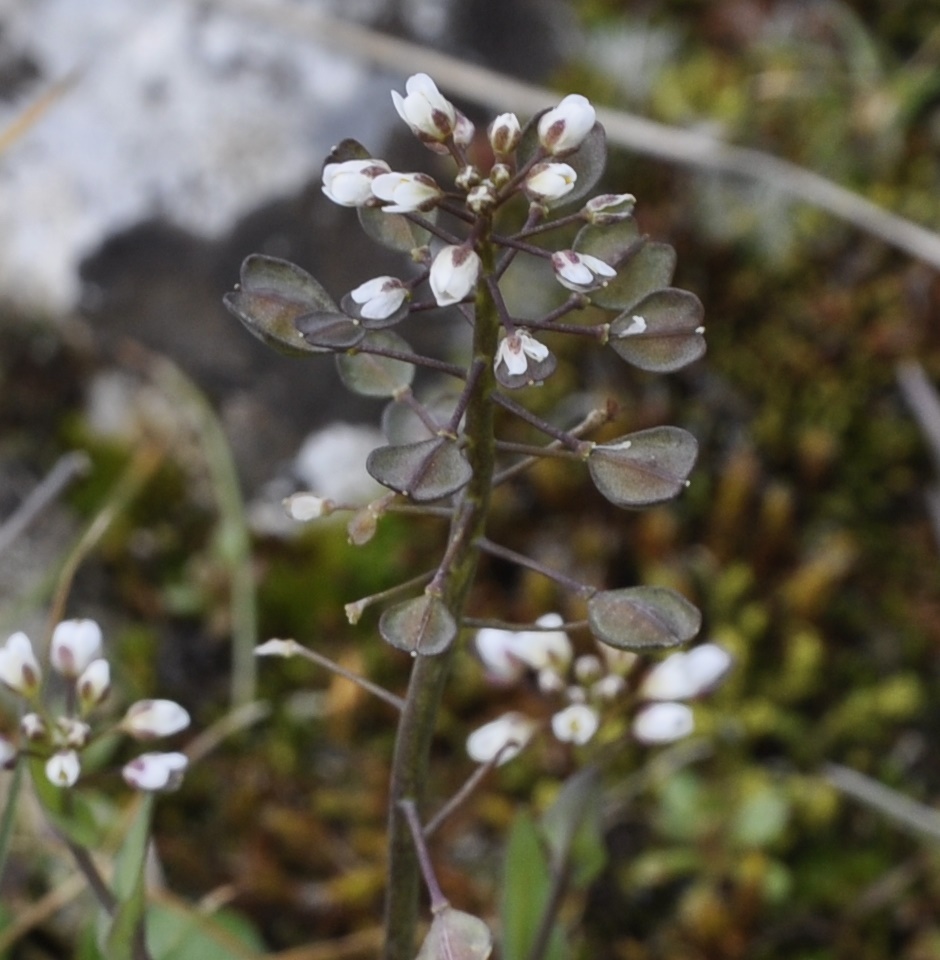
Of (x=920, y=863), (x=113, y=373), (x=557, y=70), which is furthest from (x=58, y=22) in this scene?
(x=920, y=863)

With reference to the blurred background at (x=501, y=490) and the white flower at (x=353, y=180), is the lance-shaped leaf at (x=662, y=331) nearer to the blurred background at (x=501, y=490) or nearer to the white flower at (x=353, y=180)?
the white flower at (x=353, y=180)

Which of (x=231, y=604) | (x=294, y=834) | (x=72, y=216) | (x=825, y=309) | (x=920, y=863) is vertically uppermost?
(x=72, y=216)

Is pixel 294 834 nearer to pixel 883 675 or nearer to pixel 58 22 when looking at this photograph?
pixel 883 675

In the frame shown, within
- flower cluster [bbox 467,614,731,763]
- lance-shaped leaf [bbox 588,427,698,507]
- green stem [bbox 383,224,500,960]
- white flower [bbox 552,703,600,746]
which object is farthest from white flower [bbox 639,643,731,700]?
lance-shaped leaf [bbox 588,427,698,507]

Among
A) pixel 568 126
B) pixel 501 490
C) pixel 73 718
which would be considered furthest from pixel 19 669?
pixel 501 490

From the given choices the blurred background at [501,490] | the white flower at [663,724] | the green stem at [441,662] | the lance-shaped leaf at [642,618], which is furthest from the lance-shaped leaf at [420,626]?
the blurred background at [501,490]

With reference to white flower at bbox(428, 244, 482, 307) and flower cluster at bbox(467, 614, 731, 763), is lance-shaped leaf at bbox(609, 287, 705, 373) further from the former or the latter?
flower cluster at bbox(467, 614, 731, 763)

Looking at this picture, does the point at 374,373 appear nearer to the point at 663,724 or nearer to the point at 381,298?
the point at 381,298
